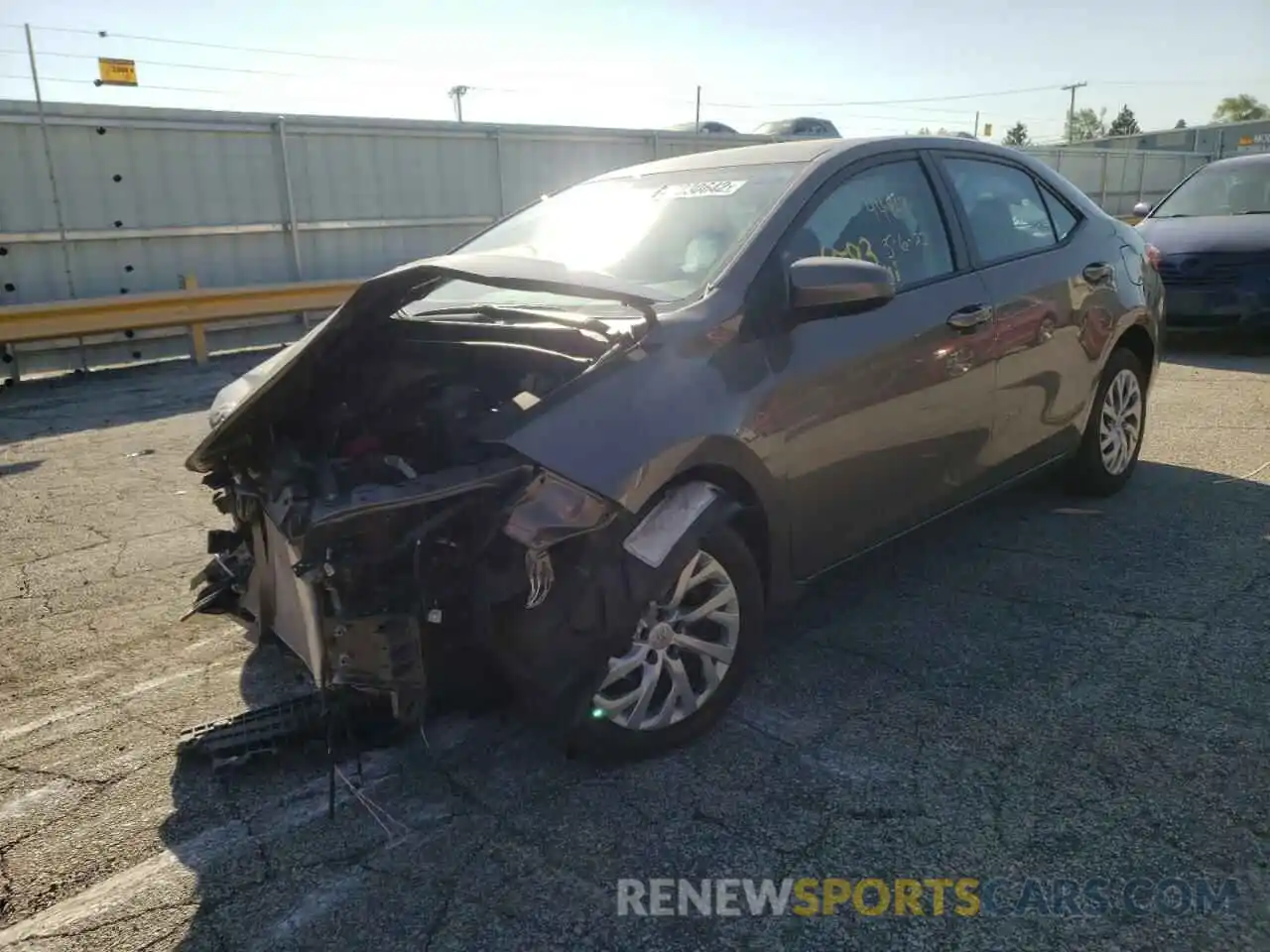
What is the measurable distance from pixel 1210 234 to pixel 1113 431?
551 cm

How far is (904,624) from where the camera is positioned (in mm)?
3633

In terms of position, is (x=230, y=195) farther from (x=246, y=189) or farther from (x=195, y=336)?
(x=195, y=336)

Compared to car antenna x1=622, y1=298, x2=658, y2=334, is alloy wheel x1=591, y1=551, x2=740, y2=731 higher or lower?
lower

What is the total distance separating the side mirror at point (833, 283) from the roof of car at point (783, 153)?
67 cm

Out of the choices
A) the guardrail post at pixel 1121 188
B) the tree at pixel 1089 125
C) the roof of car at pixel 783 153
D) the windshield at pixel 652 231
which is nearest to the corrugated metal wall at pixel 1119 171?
the guardrail post at pixel 1121 188

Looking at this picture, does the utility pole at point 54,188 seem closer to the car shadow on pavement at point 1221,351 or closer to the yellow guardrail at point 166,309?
the yellow guardrail at point 166,309

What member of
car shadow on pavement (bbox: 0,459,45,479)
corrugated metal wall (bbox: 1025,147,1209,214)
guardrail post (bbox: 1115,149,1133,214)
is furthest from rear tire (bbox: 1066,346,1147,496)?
guardrail post (bbox: 1115,149,1133,214)

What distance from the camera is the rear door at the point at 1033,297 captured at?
3920 mm

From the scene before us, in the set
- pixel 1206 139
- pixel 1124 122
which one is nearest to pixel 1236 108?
pixel 1124 122

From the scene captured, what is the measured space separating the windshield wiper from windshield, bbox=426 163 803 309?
0.45ft

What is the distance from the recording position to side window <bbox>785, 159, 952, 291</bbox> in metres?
3.33

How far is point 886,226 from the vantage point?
11.8 feet
